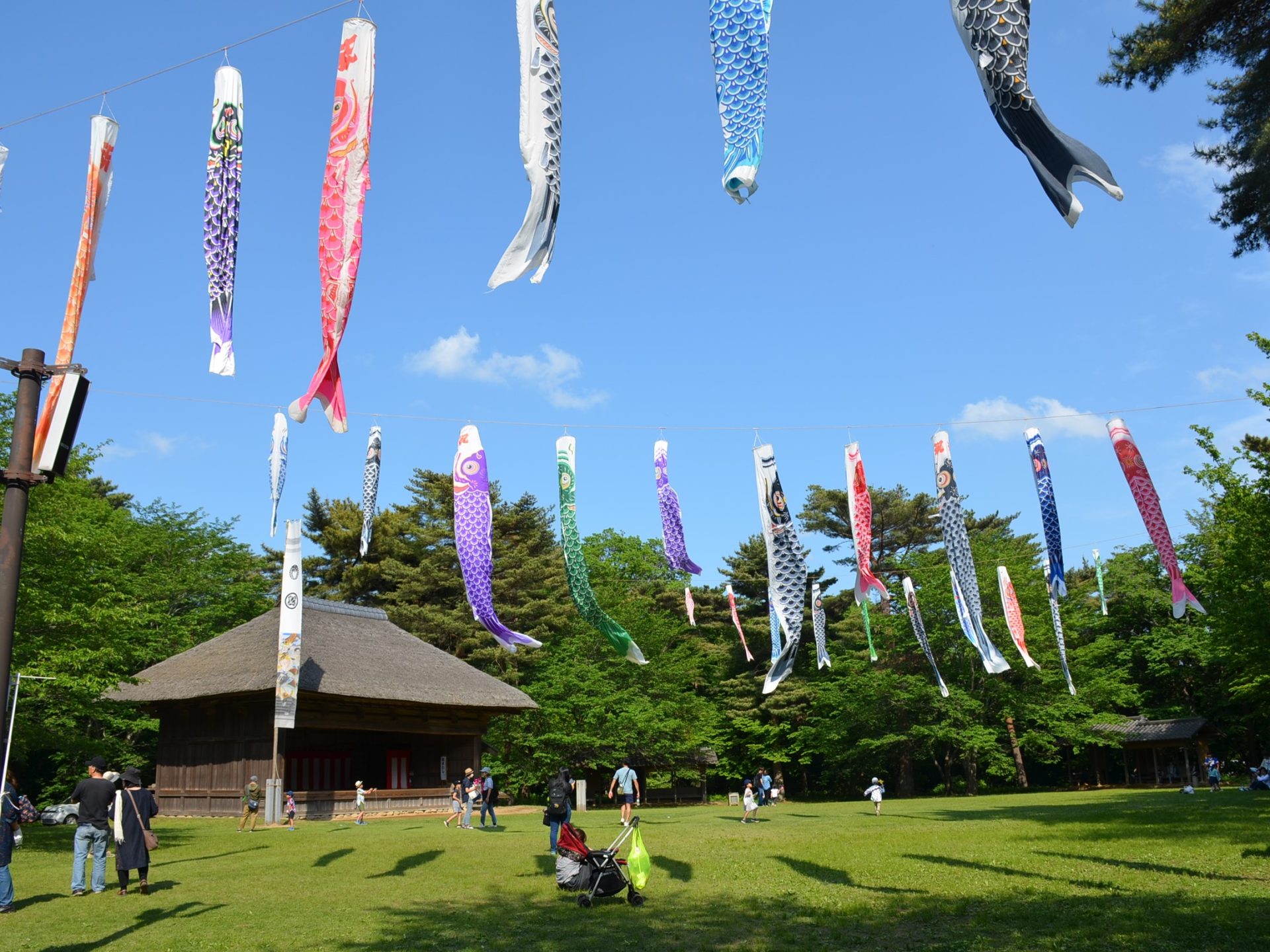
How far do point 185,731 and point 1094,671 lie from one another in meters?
34.9

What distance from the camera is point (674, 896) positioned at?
437 inches

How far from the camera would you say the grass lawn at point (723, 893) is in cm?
851

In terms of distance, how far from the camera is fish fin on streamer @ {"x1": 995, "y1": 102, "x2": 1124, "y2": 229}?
580 cm

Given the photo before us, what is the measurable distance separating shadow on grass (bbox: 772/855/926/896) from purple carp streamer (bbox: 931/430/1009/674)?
492 centimetres

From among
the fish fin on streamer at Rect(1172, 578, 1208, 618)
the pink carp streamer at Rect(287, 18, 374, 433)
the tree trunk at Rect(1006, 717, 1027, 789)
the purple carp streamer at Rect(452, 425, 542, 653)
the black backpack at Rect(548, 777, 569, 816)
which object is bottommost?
the tree trunk at Rect(1006, 717, 1027, 789)

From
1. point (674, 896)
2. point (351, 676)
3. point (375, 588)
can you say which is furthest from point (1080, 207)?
point (375, 588)

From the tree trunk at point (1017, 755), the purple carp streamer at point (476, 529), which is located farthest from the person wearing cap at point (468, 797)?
the tree trunk at point (1017, 755)

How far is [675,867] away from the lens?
13.8 metres

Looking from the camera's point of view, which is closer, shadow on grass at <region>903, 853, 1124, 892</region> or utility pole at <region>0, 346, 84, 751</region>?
utility pole at <region>0, 346, 84, 751</region>

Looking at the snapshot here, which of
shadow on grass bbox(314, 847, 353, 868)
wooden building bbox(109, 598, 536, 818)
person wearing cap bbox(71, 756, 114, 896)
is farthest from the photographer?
wooden building bbox(109, 598, 536, 818)

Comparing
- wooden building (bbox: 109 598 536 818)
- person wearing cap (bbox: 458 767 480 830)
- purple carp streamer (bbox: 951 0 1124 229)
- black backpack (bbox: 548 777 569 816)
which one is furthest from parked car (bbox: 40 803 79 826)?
purple carp streamer (bbox: 951 0 1124 229)

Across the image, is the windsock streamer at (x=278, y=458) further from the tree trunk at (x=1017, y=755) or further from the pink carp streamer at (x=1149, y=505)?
the tree trunk at (x=1017, y=755)

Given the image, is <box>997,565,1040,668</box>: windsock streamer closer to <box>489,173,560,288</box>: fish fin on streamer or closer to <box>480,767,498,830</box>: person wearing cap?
<box>480,767,498,830</box>: person wearing cap

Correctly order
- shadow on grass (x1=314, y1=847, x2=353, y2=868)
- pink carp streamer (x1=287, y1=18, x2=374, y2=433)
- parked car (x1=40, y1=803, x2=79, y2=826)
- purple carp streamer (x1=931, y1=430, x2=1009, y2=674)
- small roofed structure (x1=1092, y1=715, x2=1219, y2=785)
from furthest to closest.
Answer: small roofed structure (x1=1092, y1=715, x2=1219, y2=785)
parked car (x1=40, y1=803, x2=79, y2=826)
purple carp streamer (x1=931, y1=430, x2=1009, y2=674)
shadow on grass (x1=314, y1=847, x2=353, y2=868)
pink carp streamer (x1=287, y1=18, x2=374, y2=433)
